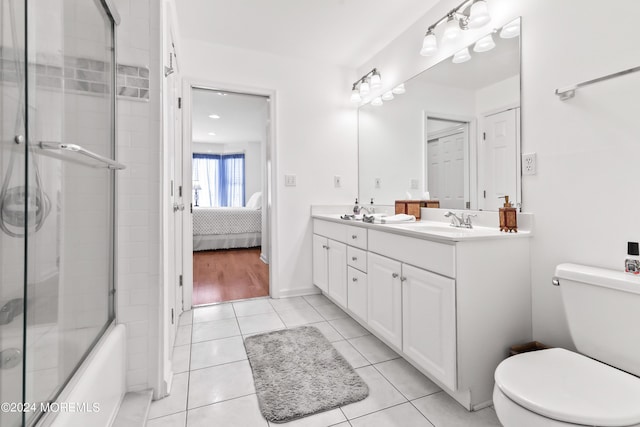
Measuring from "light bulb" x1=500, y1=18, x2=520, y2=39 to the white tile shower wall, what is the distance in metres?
1.78

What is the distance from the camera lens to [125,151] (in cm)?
145

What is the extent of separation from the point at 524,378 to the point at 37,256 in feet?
5.07

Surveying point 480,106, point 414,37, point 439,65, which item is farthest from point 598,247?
point 414,37

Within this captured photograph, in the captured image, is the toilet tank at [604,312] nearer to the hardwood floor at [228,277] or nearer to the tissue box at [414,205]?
the tissue box at [414,205]

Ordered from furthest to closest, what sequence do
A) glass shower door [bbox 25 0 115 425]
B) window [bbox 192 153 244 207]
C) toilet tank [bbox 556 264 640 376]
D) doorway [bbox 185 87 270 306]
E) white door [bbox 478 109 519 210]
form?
window [bbox 192 153 244 207], doorway [bbox 185 87 270 306], white door [bbox 478 109 519 210], toilet tank [bbox 556 264 640 376], glass shower door [bbox 25 0 115 425]

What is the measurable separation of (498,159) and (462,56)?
2.41 ft

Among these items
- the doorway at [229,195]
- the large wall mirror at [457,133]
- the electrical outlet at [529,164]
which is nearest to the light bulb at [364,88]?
the large wall mirror at [457,133]

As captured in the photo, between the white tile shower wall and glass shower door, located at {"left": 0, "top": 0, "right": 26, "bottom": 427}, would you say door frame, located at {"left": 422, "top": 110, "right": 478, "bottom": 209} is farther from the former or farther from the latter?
glass shower door, located at {"left": 0, "top": 0, "right": 26, "bottom": 427}

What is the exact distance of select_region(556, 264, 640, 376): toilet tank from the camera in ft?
3.41

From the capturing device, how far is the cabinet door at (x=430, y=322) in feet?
4.38

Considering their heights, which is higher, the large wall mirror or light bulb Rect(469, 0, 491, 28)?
light bulb Rect(469, 0, 491, 28)

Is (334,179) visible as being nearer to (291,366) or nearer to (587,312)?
(291,366)

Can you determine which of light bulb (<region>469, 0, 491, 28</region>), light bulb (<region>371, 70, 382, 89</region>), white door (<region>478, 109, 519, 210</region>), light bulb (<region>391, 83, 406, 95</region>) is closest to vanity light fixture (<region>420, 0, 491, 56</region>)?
light bulb (<region>469, 0, 491, 28</region>)

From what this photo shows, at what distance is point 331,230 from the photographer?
2.60 meters
